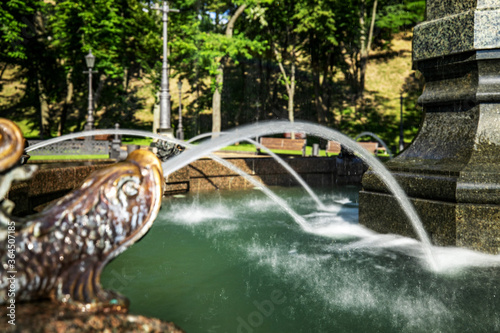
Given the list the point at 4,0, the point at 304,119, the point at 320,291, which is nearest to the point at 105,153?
the point at 320,291

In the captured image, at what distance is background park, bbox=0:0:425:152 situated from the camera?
3102 cm

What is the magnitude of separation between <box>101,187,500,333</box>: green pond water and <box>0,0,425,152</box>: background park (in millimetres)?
23358

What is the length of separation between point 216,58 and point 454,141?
27.0 metres

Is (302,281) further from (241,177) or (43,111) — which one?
(43,111)

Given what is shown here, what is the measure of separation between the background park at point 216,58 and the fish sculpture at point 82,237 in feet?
85.2

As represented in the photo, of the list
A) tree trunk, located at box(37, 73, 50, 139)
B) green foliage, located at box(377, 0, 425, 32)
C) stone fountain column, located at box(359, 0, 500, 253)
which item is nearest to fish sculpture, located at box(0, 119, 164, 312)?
stone fountain column, located at box(359, 0, 500, 253)

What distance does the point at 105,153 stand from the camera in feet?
63.9

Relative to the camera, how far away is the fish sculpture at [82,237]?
1754 millimetres

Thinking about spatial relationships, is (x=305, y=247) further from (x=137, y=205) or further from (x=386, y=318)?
(x=137, y=205)

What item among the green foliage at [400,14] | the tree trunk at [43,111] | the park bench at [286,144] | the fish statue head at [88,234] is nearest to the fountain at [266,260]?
the fish statue head at [88,234]

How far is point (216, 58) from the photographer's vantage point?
30969mm

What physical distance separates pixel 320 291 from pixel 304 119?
44564 millimetres

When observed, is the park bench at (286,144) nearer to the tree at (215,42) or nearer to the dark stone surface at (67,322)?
the tree at (215,42)

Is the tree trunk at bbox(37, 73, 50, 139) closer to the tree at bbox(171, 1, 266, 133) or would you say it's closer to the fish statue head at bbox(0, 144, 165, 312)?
the tree at bbox(171, 1, 266, 133)
